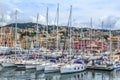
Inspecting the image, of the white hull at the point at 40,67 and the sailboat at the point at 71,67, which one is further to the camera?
the white hull at the point at 40,67

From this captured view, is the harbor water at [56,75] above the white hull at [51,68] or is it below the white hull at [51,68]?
below

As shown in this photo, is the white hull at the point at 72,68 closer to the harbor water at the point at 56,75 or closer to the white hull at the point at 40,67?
the harbor water at the point at 56,75

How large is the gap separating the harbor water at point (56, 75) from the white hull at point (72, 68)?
65 cm

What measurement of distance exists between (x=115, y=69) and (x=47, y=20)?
16.1 metres

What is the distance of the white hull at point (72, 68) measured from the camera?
1885 inches

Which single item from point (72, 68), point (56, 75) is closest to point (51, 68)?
point (56, 75)

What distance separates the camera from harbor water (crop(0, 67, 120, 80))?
145ft

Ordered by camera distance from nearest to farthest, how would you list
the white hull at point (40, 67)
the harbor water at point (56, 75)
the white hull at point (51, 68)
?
the harbor water at point (56, 75) → the white hull at point (51, 68) → the white hull at point (40, 67)

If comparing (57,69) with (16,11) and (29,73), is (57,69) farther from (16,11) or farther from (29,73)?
(16,11)

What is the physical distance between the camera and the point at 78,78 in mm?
45656

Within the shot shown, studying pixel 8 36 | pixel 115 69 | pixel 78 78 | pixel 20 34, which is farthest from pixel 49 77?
pixel 20 34

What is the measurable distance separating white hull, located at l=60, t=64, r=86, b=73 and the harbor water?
65cm

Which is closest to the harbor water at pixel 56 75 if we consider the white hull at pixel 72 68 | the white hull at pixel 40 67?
the white hull at pixel 72 68

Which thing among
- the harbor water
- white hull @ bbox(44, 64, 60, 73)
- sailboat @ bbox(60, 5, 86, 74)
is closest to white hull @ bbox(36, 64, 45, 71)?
the harbor water
